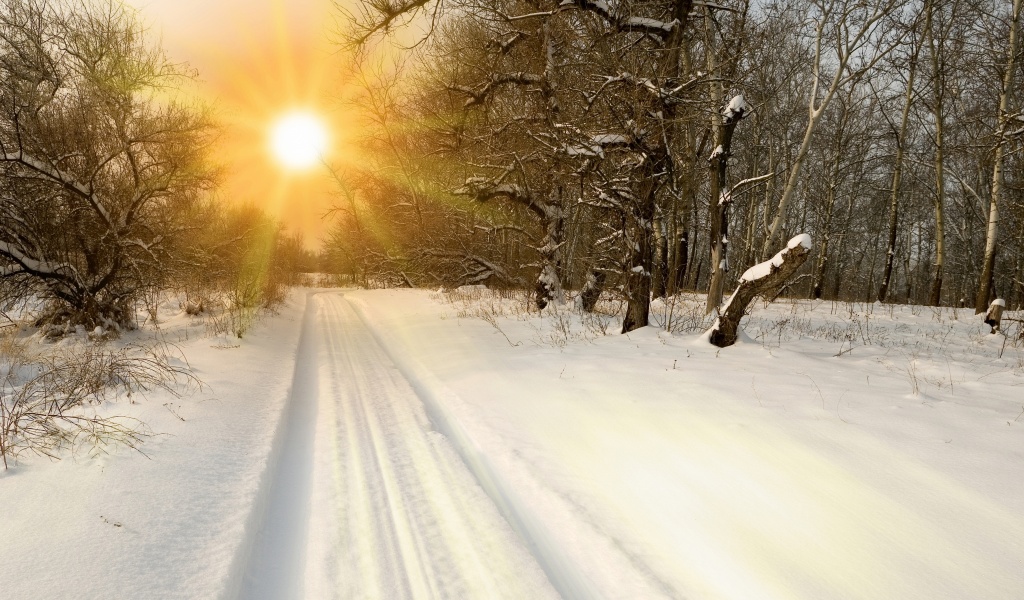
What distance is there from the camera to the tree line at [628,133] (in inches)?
295

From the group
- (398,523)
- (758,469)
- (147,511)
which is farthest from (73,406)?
(758,469)

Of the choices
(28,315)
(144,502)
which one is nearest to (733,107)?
(144,502)

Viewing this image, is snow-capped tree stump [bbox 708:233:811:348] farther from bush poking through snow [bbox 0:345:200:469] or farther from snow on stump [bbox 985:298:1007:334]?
snow on stump [bbox 985:298:1007:334]

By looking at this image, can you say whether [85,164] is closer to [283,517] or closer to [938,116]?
[283,517]

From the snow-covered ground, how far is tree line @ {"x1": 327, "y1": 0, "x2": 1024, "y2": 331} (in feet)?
11.8

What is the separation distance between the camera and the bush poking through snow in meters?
3.49

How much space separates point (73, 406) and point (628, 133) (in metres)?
7.90

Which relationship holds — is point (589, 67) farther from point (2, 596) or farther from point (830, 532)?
point (2, 596)

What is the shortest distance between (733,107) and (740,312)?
12.5ft

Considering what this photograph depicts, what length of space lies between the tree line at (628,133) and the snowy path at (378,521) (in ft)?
15.7

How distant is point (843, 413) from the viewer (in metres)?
3.50

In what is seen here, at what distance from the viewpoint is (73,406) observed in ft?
14.4

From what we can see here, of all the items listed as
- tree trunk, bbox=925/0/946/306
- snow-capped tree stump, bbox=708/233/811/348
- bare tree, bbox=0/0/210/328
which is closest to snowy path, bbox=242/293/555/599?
snow-capped tree stump, bbox=708/233/811/348

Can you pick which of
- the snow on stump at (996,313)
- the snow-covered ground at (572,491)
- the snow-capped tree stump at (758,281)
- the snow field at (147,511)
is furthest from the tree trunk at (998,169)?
the snow field at (147,511)
